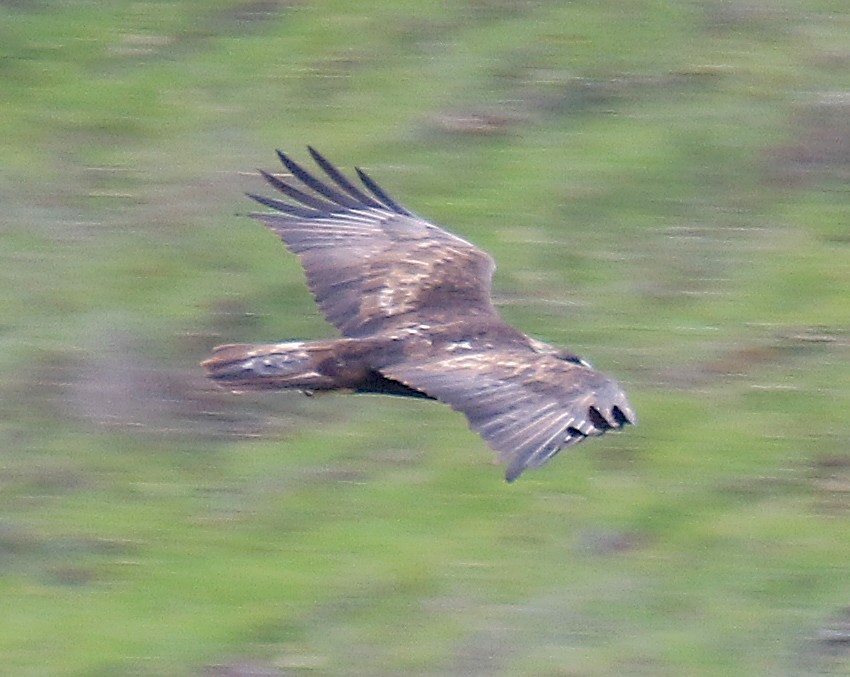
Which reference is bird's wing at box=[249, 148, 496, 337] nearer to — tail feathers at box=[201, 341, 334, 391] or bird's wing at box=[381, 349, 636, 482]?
tail feathers at box=[201, 341, 334, 391]

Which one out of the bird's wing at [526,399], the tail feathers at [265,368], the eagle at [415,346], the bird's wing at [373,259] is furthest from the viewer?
the bird's wing at [373,259]

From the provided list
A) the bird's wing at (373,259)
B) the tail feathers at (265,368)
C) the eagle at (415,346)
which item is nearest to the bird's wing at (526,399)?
the eagle at (415,346)

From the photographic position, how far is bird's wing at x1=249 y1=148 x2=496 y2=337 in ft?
25.3

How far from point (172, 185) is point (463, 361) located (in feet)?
11.1

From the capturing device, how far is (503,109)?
34.2 ft

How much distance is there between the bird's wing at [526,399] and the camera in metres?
6.46

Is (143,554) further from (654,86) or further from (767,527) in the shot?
(654,86)

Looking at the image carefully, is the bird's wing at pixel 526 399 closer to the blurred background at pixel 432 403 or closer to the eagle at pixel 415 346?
the eagle at pixel 415 346

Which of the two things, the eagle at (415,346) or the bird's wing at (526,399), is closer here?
the bird's wing at (526,399)

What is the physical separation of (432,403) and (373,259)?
91 centimetres

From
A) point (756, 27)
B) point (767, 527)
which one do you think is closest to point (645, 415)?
point (767, 527)

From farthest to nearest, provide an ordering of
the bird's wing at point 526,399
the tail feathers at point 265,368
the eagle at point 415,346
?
the tail feathers at point 265,368 → the eagle at point 415,346 → the bird's wing at point 526,399

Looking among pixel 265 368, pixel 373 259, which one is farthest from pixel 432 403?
pixel 265 368

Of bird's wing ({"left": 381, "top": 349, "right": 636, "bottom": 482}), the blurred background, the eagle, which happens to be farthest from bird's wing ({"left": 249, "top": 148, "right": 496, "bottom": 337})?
the blurred background
